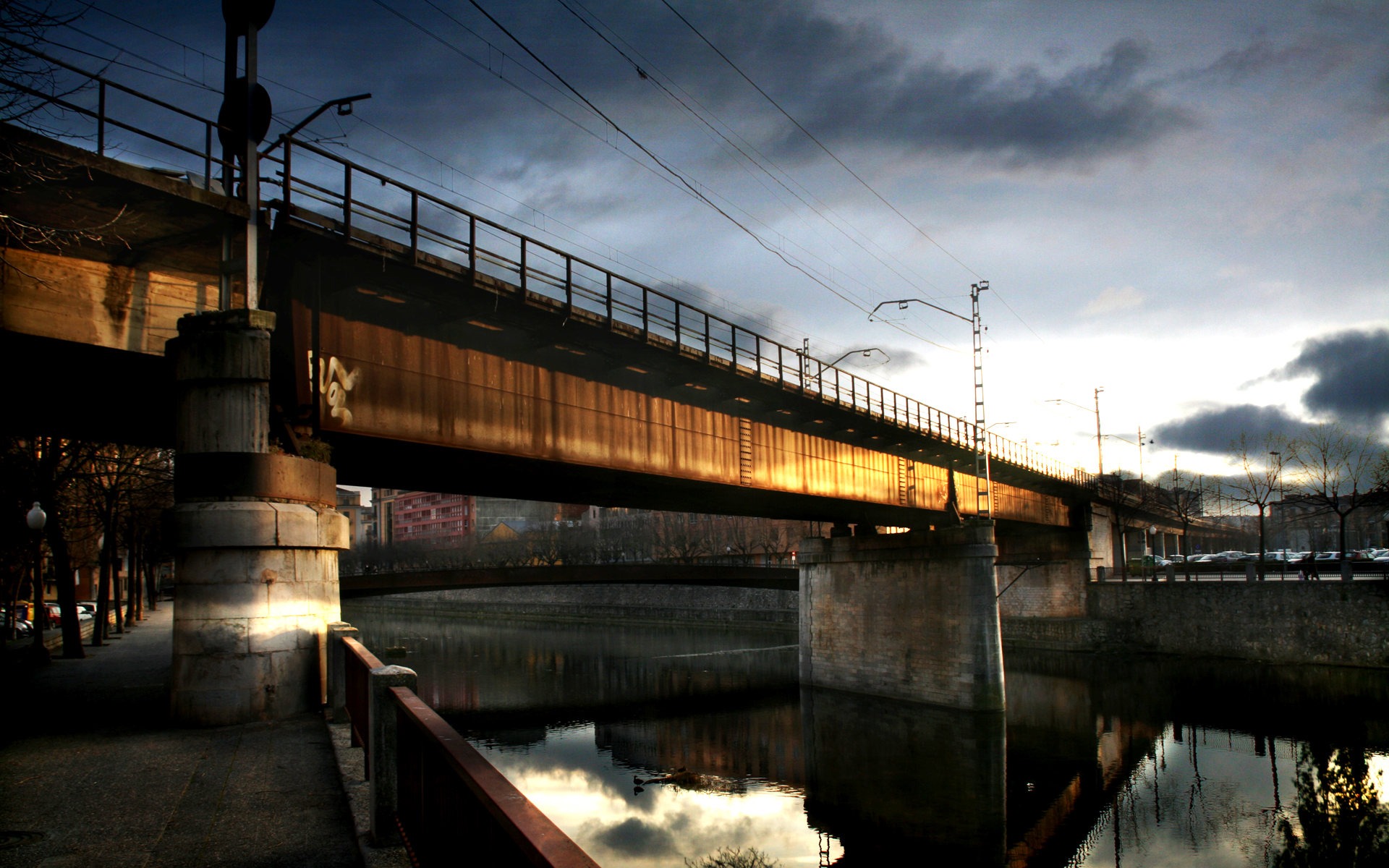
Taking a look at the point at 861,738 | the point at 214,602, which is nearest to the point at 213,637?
the point at 214,602

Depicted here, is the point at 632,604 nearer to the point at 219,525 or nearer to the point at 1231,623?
the point at 1231,623

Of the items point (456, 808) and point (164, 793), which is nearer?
point (456, 808)

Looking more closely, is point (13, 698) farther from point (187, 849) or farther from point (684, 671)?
point (684, 671)

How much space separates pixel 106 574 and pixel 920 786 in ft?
116

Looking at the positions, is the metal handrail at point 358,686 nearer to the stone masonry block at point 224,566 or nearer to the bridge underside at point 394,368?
the stone masonry block at point 224,566

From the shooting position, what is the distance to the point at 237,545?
13.8 metres

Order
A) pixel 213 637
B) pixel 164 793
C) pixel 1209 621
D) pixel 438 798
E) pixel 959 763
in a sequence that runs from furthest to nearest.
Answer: pixel 1209 621 < pixel 959 763 < pixel 213 637 < pixel 164 793 < pixel 438 798

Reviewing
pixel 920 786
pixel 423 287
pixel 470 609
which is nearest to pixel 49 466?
pixel 423 287

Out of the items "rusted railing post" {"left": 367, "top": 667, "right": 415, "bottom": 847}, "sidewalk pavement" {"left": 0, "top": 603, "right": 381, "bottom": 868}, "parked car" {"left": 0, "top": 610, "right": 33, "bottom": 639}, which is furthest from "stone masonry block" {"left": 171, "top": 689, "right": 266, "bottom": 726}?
"parked car" {"left": 0, "top": 610, "right": 33, "bottom": 639}

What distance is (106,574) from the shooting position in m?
38.9

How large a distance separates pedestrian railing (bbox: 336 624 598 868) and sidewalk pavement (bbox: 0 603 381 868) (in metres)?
0.67

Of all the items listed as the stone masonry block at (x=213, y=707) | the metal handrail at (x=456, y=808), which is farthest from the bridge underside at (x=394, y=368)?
the metal handrail at (x=456, y=808)

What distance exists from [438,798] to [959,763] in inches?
1124

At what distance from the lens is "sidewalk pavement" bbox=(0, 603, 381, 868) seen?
8008 millimetres
